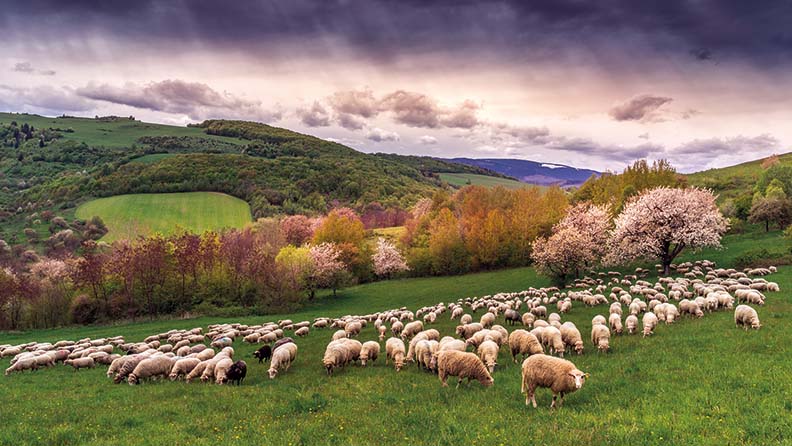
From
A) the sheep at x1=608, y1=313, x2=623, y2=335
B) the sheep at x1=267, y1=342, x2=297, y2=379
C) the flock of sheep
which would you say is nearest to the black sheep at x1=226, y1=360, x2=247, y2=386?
the flock of sheep

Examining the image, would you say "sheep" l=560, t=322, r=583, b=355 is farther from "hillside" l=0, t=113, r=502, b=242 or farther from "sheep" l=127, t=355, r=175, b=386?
"hillside" l=0, t=113, r=502, b=242

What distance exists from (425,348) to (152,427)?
9.79m

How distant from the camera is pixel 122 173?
136 m

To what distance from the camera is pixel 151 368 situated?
17.7 m

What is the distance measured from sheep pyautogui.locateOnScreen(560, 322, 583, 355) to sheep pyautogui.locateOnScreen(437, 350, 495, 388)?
221 inches

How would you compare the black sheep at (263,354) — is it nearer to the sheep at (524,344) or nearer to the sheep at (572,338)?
the sheep at (524,344)

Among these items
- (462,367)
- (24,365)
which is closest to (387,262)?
(24,365)

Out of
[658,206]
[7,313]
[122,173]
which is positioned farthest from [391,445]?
[122,173]

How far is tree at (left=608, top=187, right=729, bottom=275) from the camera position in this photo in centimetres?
4203

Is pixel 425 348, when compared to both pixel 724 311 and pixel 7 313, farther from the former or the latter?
pixel 7 313

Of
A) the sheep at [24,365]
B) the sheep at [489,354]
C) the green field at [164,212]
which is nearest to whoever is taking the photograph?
the sheep at [489,354]

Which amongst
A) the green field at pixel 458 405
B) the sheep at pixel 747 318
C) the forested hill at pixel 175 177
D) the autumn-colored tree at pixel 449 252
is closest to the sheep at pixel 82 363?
the green field at pixel 458 405

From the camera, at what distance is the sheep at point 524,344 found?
1572cm

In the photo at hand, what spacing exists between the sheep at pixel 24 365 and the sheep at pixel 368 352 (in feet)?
61.5
